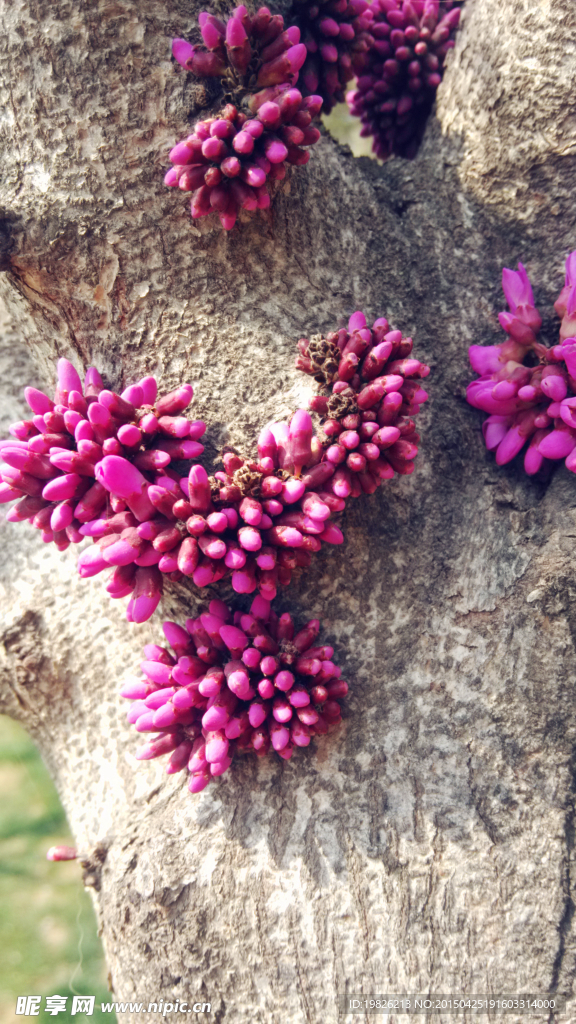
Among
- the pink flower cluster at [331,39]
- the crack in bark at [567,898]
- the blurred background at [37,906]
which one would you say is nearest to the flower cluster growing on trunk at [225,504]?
the crack in bark at [567,898]

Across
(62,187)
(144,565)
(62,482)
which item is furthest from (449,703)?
(62,187)

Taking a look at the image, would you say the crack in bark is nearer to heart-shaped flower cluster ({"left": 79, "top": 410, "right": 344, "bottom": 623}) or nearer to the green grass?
heart-shaped flower cluster ({"left": 79, "top": 410, "right": 344, "bottom": 623})

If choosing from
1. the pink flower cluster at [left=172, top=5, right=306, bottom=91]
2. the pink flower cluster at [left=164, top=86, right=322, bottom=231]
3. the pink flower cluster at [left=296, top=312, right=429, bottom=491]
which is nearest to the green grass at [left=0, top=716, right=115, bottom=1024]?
the pink flower cluster at [left=296, top=312, right=429, bottom=491]

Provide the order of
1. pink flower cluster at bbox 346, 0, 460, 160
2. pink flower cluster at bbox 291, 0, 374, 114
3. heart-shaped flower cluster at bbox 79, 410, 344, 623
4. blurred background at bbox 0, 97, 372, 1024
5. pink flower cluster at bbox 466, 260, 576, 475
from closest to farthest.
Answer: heart-shaped flower cluster at bbox 79, 410, 344, 623
pink flower cluster at bbox 466, 260, 576, 475
pink flower cluster at bbox 291, 0, 374, 114
pink flower cluster at bbox 346, 0, 460, 160
blurred background at bbox 0, 97, 372, 1024

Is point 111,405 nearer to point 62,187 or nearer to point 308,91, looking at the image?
point 62,187

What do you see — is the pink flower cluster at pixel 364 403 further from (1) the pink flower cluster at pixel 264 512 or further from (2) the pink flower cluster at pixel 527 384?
(2) the pink flower cluster at pixel 527 384

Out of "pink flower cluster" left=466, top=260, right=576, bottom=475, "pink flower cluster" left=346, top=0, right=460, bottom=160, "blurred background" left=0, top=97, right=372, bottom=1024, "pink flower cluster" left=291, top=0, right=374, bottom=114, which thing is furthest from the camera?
"blurred background" left=0, top=97, right=372, bottom=1024
